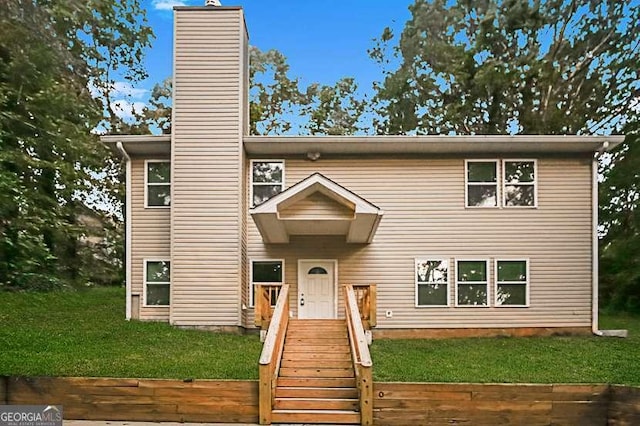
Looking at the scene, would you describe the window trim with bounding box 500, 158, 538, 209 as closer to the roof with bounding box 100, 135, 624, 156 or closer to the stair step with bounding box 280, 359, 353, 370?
the roof with bounding box 100, 135, 624, 156

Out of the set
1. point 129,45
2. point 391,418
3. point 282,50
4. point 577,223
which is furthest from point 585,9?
point 391,418

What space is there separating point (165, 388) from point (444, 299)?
8.11m

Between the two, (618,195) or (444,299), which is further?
(618,195)

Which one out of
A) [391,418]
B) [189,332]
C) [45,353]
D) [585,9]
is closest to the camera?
[391,418]

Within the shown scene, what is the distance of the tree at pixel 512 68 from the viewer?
25531mm

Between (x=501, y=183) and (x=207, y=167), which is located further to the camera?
(x=501, y=183)

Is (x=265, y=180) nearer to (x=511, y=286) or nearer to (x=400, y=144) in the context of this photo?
(x=400, y=144)

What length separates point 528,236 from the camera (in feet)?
46.9

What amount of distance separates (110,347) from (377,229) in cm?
632

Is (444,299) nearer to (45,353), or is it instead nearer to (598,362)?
(598,362)

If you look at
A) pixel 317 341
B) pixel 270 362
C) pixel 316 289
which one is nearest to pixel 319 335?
pixel 317 341

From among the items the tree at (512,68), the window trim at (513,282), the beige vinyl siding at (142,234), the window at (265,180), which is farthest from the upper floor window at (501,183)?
the tree at (512,68)

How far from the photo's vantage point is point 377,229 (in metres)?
14.1

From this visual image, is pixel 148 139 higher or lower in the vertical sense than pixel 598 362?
higher
